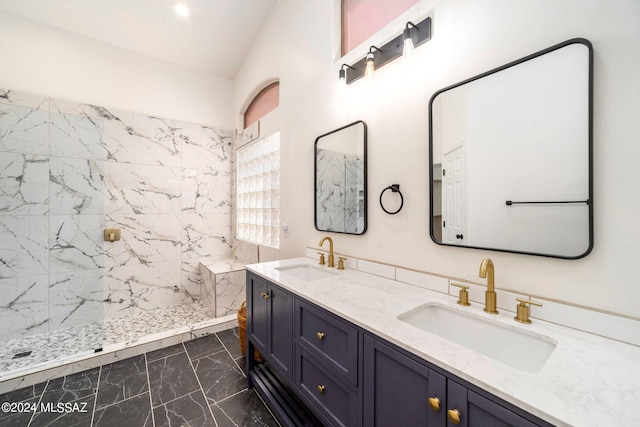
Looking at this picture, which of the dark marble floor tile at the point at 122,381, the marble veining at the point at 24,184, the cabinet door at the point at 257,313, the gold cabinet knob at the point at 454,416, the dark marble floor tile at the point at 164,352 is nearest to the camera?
the gold cabinet knob at the point at 454,416

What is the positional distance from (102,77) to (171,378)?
329 cm

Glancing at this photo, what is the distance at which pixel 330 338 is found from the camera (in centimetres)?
115

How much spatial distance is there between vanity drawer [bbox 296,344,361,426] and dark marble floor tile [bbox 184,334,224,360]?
141 centimetres

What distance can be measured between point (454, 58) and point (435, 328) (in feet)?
4.38

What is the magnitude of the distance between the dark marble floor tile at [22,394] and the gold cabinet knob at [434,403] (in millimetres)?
2709

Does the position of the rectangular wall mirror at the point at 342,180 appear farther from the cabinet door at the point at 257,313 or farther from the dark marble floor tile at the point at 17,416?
the dark marble floor tile at the point at 17,416

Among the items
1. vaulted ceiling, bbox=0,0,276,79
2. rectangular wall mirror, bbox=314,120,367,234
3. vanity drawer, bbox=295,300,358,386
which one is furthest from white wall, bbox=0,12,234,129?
vanity drawer, bbox=295,300,358,386

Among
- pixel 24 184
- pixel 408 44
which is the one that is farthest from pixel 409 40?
pixel 24 184

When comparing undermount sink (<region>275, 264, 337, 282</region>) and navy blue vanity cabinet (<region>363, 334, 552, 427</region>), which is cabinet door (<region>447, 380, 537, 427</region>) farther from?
undermount sink (<region>275, 264, 337, 282</region>)

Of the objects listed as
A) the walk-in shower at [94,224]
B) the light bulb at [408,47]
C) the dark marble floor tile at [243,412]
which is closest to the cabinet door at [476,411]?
the dark marble floor tile at [243,412]

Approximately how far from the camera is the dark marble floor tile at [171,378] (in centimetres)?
179

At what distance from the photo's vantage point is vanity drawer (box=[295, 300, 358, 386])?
40.7 inches

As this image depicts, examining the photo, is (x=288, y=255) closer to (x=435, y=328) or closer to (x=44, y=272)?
(x=435, y=328)

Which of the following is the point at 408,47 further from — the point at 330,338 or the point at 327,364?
the point at 327,364
